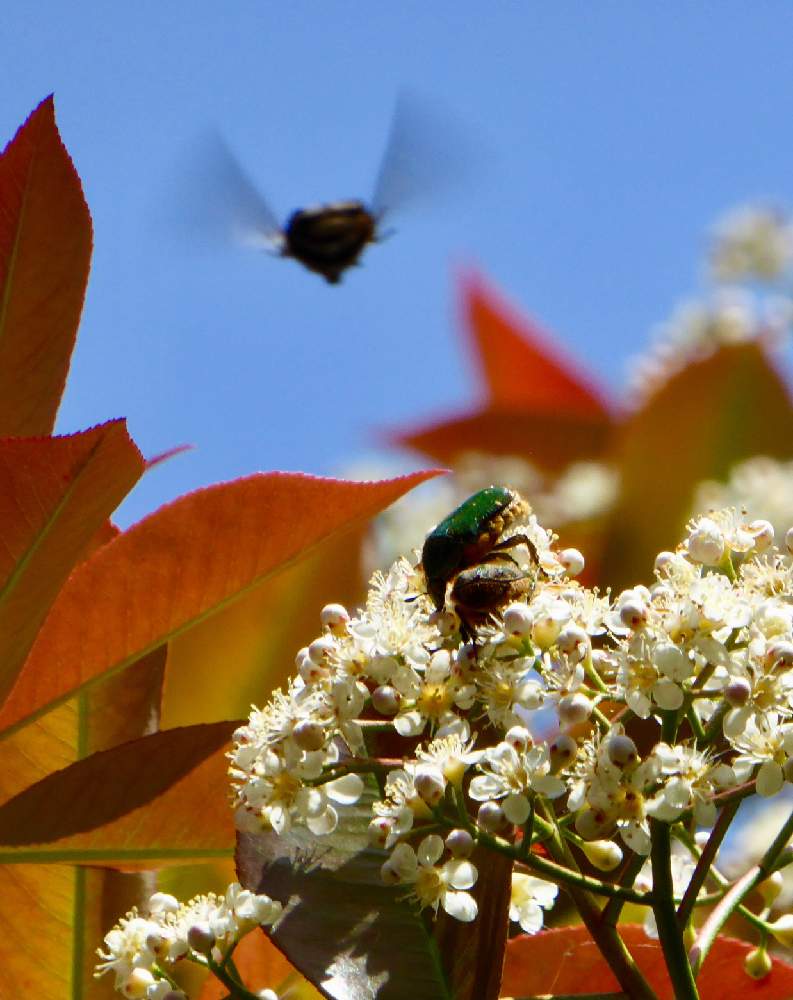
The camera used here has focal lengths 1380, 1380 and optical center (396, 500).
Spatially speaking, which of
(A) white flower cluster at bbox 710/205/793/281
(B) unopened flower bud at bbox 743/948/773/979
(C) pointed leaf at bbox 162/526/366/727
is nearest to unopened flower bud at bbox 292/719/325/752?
(B) unopened flower bud at bbox 743/948/773/979

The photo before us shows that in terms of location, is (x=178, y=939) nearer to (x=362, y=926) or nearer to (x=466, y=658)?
(x=362, y=926)

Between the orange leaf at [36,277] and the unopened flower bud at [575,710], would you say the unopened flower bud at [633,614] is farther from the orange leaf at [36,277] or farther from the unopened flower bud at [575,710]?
the orange leaf at [36,277]

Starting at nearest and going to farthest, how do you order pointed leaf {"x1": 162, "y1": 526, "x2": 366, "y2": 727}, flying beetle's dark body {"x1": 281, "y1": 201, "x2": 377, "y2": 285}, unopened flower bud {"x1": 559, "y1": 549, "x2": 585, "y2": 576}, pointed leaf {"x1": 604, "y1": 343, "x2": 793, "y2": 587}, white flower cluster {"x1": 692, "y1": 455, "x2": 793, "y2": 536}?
unopened flower bud {"x1": 559, "y1": 549, "x2": 585, "y2": 576}, pointed leaf {"x1": 162, "y1": 526, "x2": 366, "y2": 727}, pointed leaf {"x1": 604, "y1": 343, "x2": 793, "y2": 587}, white flower cluster {"x1": 692, "y1": 455, "x2": 793, "y2": 536}, flying beetle's dark body {"x1": 281, "y1": 201, "x2": 377, "y2": 285}

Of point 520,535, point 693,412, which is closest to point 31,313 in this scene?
point 520,535

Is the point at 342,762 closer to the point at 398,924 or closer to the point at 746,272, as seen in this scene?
the point at 398,924

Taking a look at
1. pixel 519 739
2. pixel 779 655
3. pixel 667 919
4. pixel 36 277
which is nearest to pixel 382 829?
pixel 519 739

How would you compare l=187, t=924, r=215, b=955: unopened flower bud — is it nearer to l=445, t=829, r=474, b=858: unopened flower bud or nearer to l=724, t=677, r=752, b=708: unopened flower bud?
l=445, t=829, r=474, b=858: unopened flower bud
